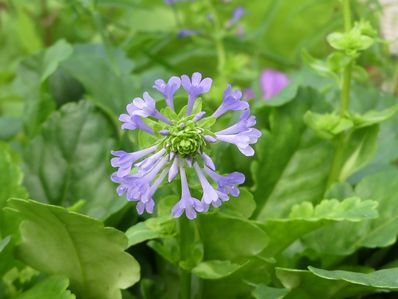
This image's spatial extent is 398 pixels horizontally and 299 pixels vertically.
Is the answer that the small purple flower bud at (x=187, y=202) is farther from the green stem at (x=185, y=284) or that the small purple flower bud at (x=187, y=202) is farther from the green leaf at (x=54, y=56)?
the green leaf at (x=54, y=56)

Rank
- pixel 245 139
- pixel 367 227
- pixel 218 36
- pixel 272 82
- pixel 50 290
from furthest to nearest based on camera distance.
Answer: pixel 272 82
pixel 218 36
pixel 367 227
pixel 50 290
pixel 245 139

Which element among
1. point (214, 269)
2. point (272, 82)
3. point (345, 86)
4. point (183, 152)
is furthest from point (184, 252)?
point (272, 82)

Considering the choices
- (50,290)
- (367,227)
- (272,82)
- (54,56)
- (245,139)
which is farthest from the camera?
(272,82)

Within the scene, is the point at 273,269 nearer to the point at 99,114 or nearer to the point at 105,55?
the point at 99,114

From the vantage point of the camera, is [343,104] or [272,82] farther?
[272,82]

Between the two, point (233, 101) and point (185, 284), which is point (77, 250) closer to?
point (185, 284)

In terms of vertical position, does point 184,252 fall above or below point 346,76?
below

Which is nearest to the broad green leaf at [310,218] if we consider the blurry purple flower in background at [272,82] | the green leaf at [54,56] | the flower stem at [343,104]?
the flower stem at [343,104]
